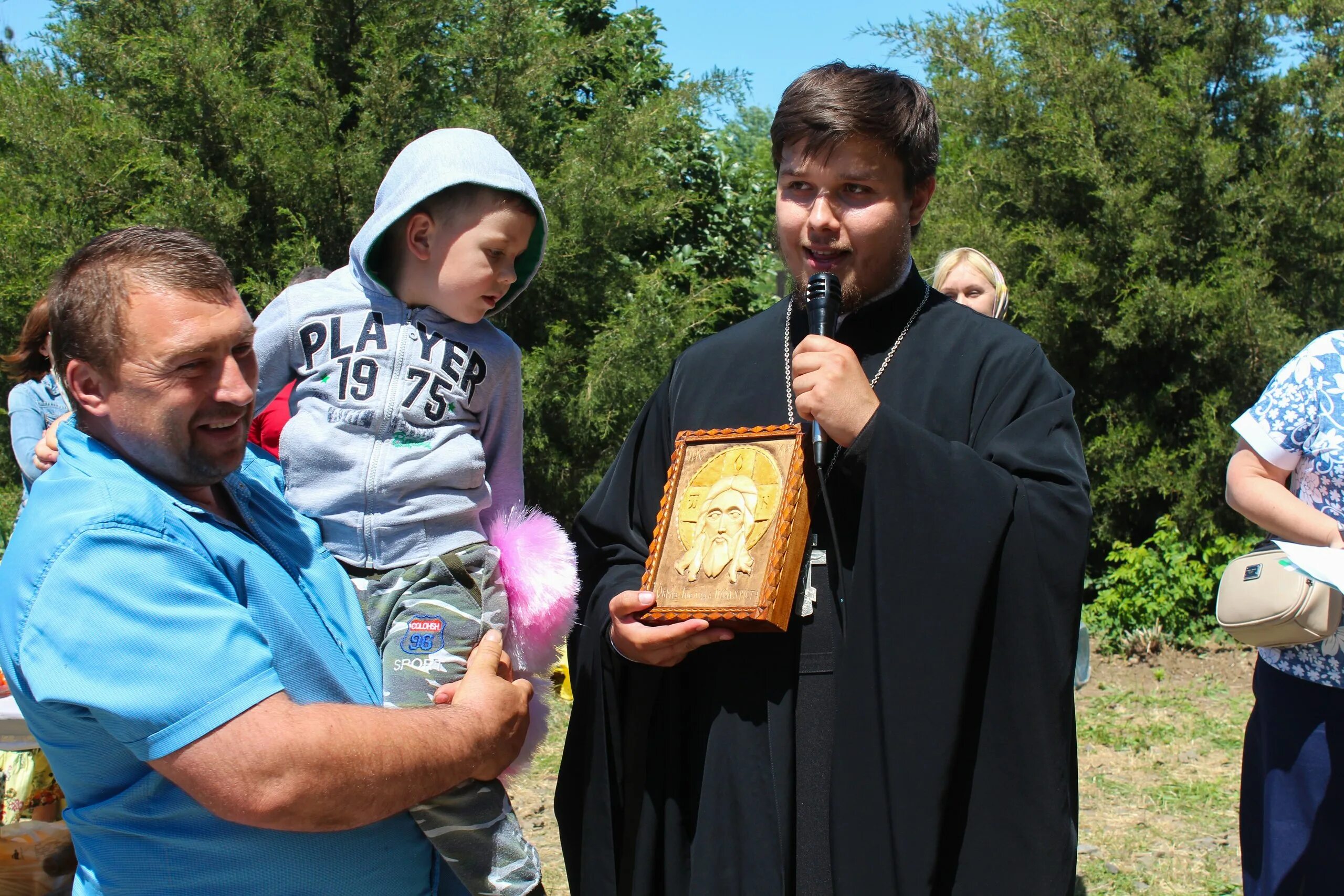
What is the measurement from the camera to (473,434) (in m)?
2.72

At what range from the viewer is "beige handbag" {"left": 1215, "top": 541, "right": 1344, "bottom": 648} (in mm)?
3033

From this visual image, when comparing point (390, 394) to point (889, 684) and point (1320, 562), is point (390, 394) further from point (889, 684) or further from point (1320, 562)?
point (1320, 562)

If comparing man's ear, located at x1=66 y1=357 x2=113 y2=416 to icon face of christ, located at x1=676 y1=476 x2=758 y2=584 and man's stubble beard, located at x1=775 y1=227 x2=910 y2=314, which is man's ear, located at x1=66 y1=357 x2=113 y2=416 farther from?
man's stubble beard, located at x1=775 y1=227 x2=910 y2=314

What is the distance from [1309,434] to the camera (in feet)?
10.9

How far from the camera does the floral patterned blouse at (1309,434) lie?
3234 millimetres

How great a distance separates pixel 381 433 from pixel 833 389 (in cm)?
104

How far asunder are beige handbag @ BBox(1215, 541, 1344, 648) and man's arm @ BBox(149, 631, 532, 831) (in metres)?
2.26

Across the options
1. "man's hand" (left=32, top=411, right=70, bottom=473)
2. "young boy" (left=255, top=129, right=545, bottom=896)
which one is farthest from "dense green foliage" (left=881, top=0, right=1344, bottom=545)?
"man's hand" (left=32, top=411, right=70, bottom=473)

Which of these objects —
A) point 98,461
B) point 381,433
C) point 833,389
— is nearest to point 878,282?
point 833,389

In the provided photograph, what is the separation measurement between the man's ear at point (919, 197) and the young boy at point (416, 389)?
2.83 ft

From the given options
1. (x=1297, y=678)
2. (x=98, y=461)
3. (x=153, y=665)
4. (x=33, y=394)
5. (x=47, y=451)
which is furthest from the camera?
(x=33, y=394)

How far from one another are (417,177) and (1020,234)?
246 inches

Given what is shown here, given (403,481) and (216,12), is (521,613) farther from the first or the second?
(216,12)

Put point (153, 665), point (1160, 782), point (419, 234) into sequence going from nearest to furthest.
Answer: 1. point (153, 665)
2. point (419, 234)
3. point (1160, 782)
